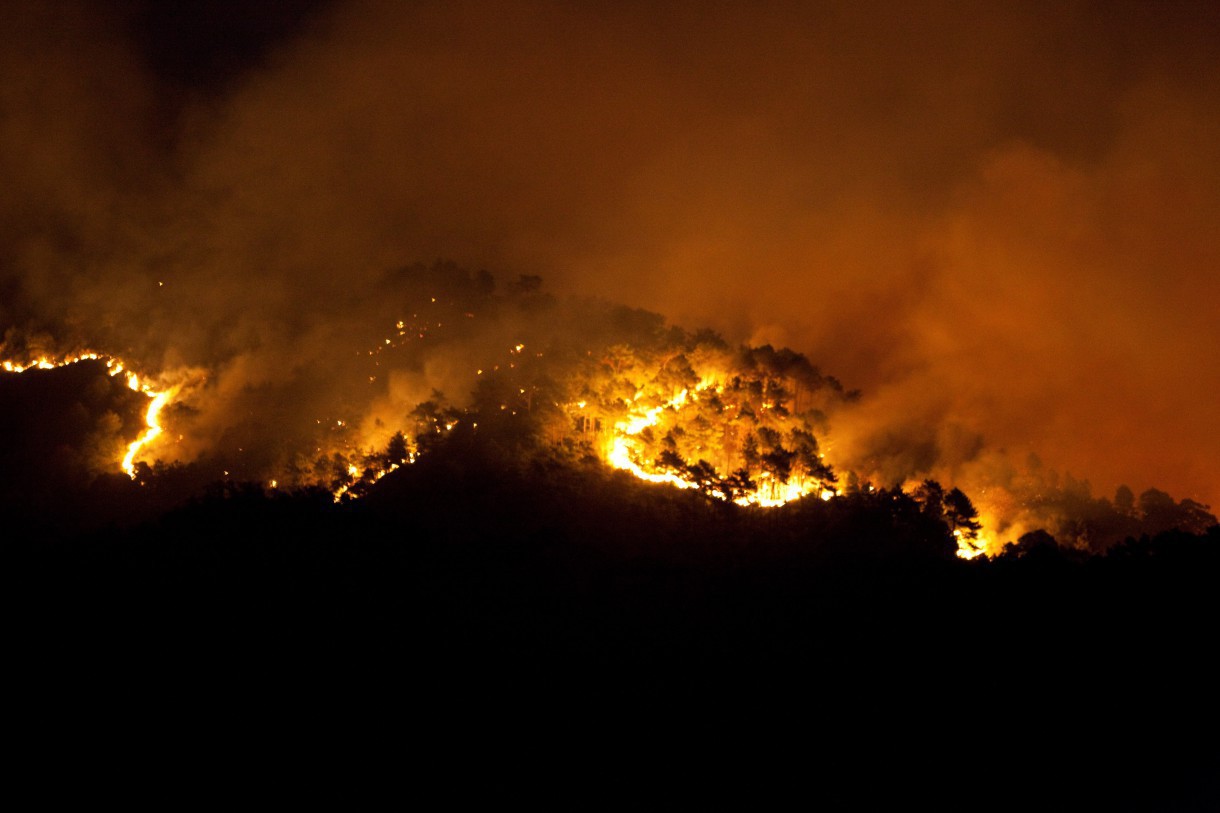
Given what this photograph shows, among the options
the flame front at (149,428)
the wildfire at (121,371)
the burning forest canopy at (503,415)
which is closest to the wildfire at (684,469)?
the burning forest canopy at (503,415)

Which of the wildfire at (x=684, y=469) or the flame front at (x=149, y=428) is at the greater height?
the flame front at (x=149, y=428)

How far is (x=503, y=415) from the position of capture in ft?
40.7

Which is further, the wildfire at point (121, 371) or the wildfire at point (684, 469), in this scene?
the wildfire at point (121, 371)

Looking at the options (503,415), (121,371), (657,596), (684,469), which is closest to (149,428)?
(121,371)

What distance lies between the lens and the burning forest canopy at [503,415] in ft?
39.2

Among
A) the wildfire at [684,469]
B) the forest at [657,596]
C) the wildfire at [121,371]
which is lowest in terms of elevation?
the forest at [657,596]

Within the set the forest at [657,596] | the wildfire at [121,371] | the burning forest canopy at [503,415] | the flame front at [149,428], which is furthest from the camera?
the wildfire at [121,371]

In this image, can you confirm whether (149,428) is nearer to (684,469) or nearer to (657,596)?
(684,469)

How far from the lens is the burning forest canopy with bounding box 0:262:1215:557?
11945mm

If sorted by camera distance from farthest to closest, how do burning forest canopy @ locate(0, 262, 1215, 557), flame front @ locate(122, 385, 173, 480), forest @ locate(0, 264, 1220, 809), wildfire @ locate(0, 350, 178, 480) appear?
1. wildfire @ locate(0, 350, 178, 480)
2. flame front @ locate(122, 385, 173, 480)
3. burning forest canopy @ locate(0, 262, 1215, 557)
4. forest @ locate(0, 264, 1220, 809)

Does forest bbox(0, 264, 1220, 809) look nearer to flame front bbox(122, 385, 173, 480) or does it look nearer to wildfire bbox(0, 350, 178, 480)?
flame front bbox(122, 385, 173, 480)

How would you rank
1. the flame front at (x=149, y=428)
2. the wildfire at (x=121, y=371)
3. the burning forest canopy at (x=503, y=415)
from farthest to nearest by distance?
the wildfire at (x=121, y=371) < the flame front at (x=149, y=428) < the burning forest canopy at (x=503, y=415)

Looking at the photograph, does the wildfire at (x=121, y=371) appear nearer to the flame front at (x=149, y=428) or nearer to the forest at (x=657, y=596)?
the flame front at (x=149, y=428)

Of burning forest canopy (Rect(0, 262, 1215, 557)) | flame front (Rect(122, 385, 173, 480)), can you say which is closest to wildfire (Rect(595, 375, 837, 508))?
burning forest canopy (Rect(0, 262, 1215, 557))
